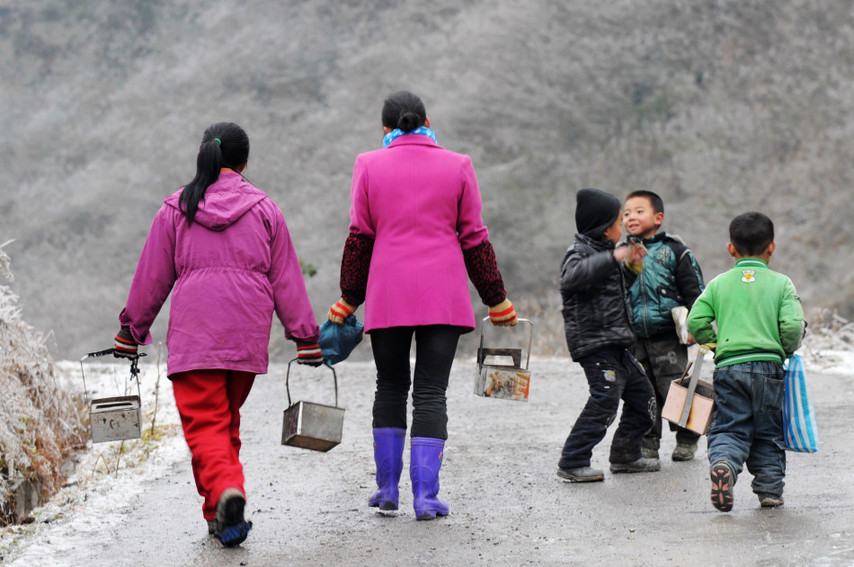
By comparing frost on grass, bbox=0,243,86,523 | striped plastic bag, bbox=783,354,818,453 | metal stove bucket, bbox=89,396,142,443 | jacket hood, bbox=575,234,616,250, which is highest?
jacket hood, bbox=575,234,616,250

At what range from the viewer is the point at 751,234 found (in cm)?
529

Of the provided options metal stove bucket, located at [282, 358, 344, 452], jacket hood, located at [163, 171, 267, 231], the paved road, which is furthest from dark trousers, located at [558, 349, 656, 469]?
jacket hood, located at [163, 171, 267, 231]

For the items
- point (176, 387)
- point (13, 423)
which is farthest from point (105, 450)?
point (176, 387)

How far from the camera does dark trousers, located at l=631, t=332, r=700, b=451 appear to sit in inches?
258

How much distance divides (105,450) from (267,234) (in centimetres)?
352

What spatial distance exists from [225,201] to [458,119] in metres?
28.5

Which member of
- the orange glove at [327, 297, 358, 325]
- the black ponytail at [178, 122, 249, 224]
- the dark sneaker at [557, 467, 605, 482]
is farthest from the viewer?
the dark sneaker at [557, 467, 605, 482]

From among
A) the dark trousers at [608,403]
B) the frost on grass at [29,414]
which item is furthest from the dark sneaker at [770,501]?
the frost on grass at [29,414]

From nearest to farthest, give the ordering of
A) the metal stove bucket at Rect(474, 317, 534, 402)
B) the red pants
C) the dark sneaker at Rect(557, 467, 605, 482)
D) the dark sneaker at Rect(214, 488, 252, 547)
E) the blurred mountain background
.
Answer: the dark sneaker at Rect(214, 488, 252, 547)
the red pants
the metal stove bucket at Rect(474, 317, 534, 402)
the dark sneaker at Rect(557, 467, 605, 482)
the blurred mountain background

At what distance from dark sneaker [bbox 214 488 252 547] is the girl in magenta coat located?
85 centimetres

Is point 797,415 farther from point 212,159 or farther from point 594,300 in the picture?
point 212,159

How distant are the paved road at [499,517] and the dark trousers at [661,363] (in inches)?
7.4

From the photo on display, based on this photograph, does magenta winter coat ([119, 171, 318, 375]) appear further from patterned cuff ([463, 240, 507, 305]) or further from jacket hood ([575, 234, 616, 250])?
jacket hood ([575, 234, 616, 250])

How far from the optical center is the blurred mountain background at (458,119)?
3020 centimetres
